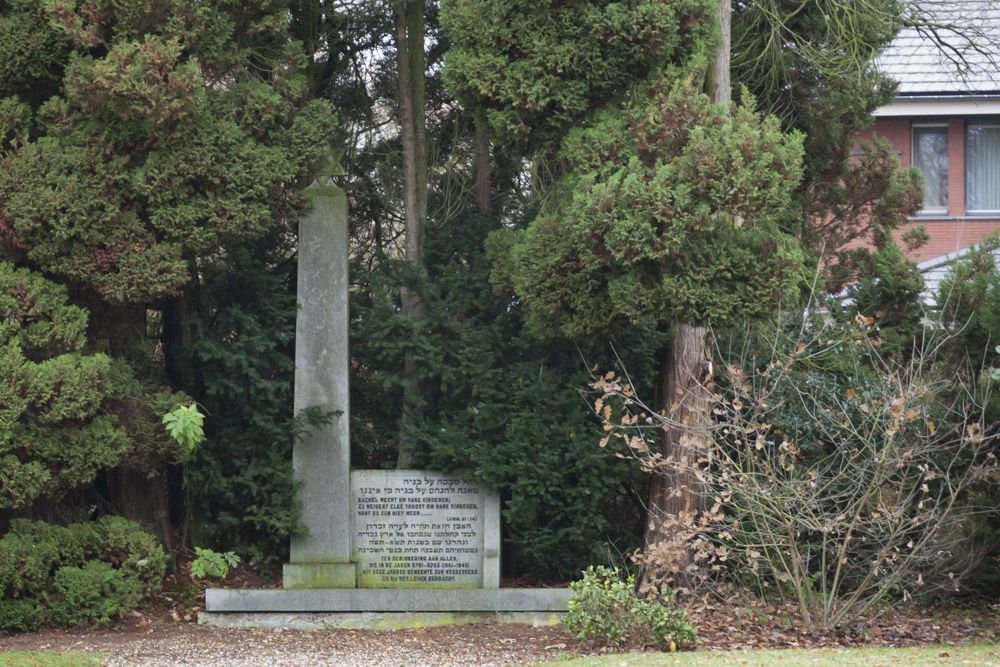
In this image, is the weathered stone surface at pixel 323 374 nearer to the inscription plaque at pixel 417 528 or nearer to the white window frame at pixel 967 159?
the inscription plaque at pixel 417 528

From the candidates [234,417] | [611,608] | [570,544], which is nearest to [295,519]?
[234,417]

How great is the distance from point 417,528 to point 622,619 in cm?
261

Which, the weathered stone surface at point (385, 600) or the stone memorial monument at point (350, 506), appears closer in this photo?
the weathered stone surface at point (385, 600)

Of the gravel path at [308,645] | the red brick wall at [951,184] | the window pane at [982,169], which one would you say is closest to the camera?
the gravel path at [308,645]

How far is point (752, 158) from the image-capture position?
8.60 meters

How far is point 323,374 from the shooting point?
10.1 m

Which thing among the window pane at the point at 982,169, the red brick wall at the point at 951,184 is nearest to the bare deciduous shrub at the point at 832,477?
the red brick wall at the point at 951,184

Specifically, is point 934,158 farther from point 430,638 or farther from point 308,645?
point 308,645

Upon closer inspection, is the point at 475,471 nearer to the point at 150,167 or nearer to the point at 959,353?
the point at 150,167

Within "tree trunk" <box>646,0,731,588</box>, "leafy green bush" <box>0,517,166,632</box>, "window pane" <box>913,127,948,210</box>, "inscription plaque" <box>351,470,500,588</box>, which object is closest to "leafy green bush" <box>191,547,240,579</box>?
"leafy green bush" <box>0,517,166,632</box>

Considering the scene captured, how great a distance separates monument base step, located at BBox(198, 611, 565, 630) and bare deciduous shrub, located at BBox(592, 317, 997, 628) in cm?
137

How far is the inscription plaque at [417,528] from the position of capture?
10172 mm

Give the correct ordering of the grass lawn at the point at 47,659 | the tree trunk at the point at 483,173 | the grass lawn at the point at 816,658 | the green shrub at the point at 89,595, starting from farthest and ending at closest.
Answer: the tree trunk at the point at 483,173 < the green shrub at the point at 89,595 < the grass lawn at the point at 47,659 < the grass lawn at the point at 816,658

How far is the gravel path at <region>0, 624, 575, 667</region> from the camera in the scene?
832cm
